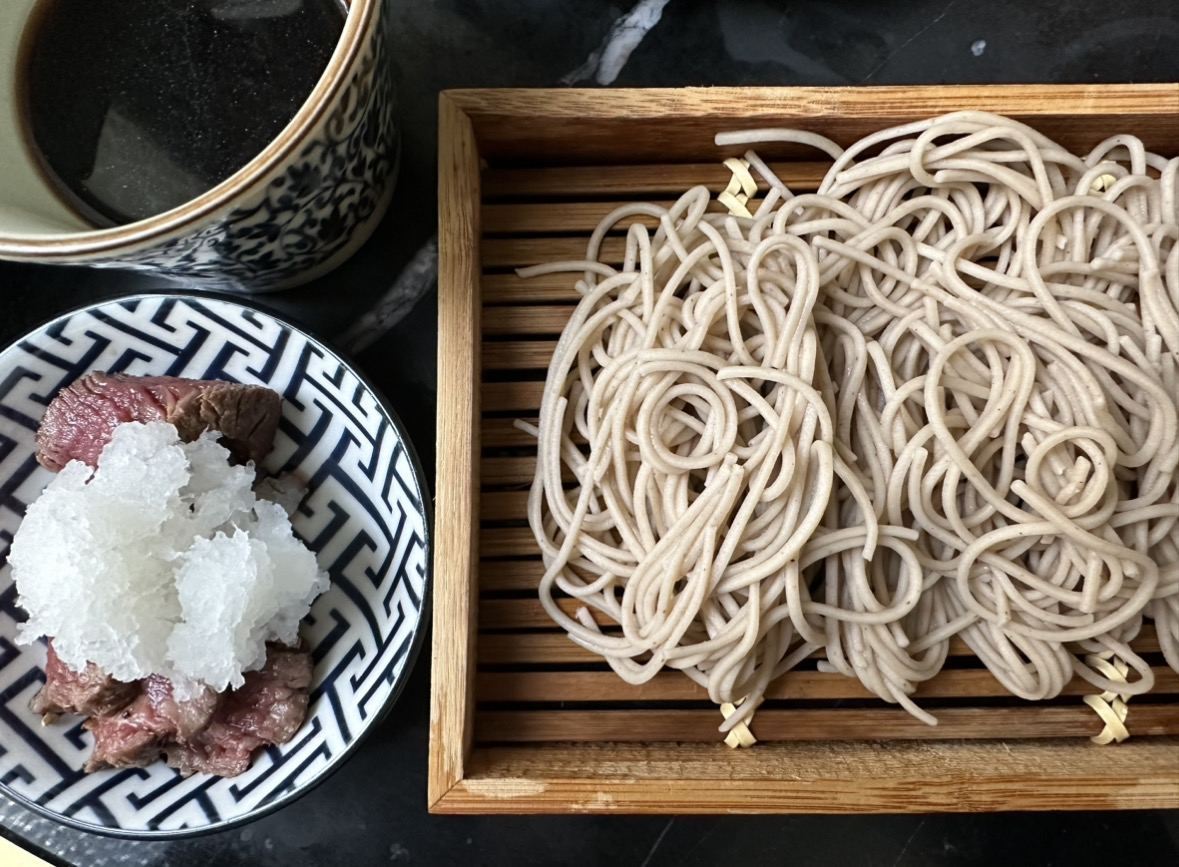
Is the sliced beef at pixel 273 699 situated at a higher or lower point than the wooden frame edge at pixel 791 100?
lower

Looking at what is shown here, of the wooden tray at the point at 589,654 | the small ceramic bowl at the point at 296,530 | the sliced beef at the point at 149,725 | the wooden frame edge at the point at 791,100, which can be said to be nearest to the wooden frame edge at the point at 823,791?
the wooden tray at the point at 589,654

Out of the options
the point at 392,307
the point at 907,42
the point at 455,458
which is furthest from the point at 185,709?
the point at 907,42

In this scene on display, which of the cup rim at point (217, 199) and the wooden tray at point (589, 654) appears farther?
the wooden tray at point (589, 654)

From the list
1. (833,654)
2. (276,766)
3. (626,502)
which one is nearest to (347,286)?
(626,502)

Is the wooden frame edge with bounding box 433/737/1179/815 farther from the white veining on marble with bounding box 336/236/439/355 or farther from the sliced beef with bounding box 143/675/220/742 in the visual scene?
the white veining on marble with bounding box 336/236/439/355

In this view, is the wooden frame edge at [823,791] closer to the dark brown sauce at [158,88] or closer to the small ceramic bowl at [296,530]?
the small ceramic bowl at [296,530]

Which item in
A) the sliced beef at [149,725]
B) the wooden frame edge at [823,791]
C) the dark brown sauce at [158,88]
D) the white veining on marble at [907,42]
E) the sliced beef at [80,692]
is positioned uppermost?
the white veining on marble at [907,42]

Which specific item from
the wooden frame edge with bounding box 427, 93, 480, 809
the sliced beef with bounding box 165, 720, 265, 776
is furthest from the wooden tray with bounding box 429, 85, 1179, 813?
the sliced beef with bounding box 165, 720, 265, 776
